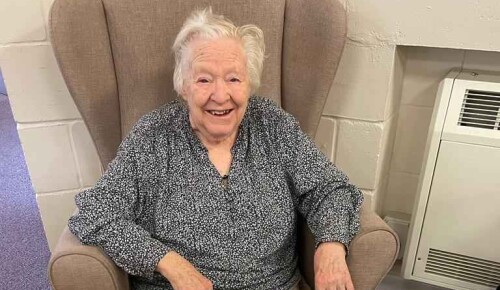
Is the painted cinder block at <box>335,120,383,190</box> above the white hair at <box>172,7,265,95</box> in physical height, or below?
below

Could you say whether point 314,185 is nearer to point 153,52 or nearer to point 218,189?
point 218,189

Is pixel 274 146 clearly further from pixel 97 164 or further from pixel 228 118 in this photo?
pixel 97 164

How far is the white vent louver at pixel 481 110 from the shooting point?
1.28 meters

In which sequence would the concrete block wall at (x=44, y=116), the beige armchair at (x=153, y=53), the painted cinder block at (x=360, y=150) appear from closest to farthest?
1. the beige armchair at (x=153, y=53)
2. the concrete block wall at (x=44, y=116)
3. the painted cinder block at (x=360, y=150)

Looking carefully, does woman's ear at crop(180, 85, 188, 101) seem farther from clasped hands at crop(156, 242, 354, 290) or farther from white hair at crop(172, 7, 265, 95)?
clasped hands at crop(156, 242, 354, 290)

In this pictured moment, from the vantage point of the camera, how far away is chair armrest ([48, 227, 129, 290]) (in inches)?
38.2

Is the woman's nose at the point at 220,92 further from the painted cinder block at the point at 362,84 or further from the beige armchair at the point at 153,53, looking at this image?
the painted cinder block at the point at 362,84

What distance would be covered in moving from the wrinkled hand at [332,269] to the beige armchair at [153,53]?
0.14m

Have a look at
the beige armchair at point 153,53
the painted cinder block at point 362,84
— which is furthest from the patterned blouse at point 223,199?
the painted cinder block at point 362,84

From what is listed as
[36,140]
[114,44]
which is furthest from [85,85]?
[36,140]

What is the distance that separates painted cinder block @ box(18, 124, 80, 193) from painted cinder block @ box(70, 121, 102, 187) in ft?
0.06

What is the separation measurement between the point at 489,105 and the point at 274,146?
63 cm

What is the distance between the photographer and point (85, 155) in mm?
1556

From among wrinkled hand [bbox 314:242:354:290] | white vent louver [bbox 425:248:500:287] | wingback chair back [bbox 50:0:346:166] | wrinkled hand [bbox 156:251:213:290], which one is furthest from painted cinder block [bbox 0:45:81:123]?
white vent louver [bbox 425:248:500:287]
